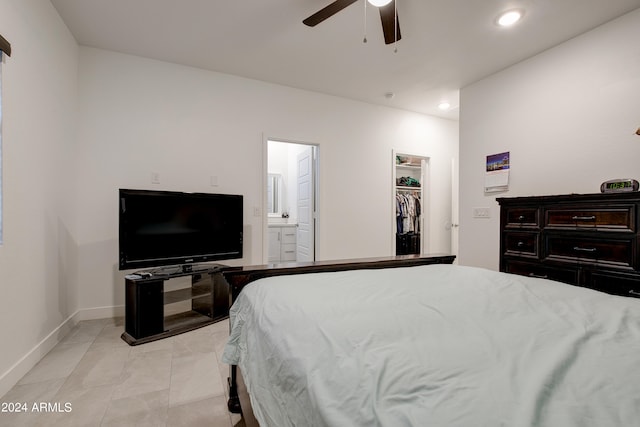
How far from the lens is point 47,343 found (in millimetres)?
2188

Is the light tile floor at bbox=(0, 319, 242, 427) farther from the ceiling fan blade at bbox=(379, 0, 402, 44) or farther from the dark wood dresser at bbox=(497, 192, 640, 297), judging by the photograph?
the ceiling fan blade at bbox=(379, 0, 402, 44)

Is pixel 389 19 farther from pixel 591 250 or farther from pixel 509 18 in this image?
pixel 591 250

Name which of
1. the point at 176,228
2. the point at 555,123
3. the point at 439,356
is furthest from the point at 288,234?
the point at 439,356

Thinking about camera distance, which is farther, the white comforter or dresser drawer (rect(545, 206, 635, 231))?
dresser drawer (rect(545, 206, 635, 231))

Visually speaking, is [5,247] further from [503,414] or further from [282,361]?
[503,414]

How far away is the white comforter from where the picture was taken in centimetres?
50

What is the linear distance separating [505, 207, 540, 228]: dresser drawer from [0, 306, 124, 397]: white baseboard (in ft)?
12.1

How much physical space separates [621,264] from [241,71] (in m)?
3.74

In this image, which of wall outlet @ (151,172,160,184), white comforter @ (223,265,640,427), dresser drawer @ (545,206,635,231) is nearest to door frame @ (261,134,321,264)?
wall outlet @ (151,172,160,184)

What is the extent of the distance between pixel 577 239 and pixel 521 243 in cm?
39

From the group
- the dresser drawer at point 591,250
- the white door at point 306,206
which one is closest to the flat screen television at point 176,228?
the white door at point 306,206

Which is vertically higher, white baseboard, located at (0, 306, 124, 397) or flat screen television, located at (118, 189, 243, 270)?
flat screen television, located at (118, 189, 243, 270)

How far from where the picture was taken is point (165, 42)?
276 cm

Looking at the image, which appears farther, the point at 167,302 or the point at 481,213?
the point at 481,213
